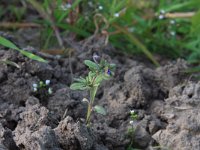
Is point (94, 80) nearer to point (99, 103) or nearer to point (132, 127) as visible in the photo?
point (132, 127)

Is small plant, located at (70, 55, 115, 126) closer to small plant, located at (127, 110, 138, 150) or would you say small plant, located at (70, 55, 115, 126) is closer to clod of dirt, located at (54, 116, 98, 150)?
clod of dirt, located at (54, 116, 98, 150)

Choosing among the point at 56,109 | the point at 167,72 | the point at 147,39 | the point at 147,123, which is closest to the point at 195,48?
the point at 147,39

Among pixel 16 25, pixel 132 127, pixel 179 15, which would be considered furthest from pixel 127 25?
pixel 132 127

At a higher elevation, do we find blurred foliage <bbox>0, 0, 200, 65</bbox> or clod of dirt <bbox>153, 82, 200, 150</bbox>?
blurred foliage <bbox>0, 0, 200, 65</bbox>

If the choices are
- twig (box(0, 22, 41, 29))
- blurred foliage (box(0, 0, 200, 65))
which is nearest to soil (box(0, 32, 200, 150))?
blurred foliage (box(0, 0, 200, 65))

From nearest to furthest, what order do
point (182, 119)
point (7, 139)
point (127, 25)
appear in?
1. point (7, 139)
2. point (182, 119)
3. point (127, 25)

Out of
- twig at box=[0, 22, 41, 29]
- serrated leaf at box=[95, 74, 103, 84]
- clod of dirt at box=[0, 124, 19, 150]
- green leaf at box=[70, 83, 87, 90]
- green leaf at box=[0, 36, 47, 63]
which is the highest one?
twig at box=[0, 22, 41, 29]
